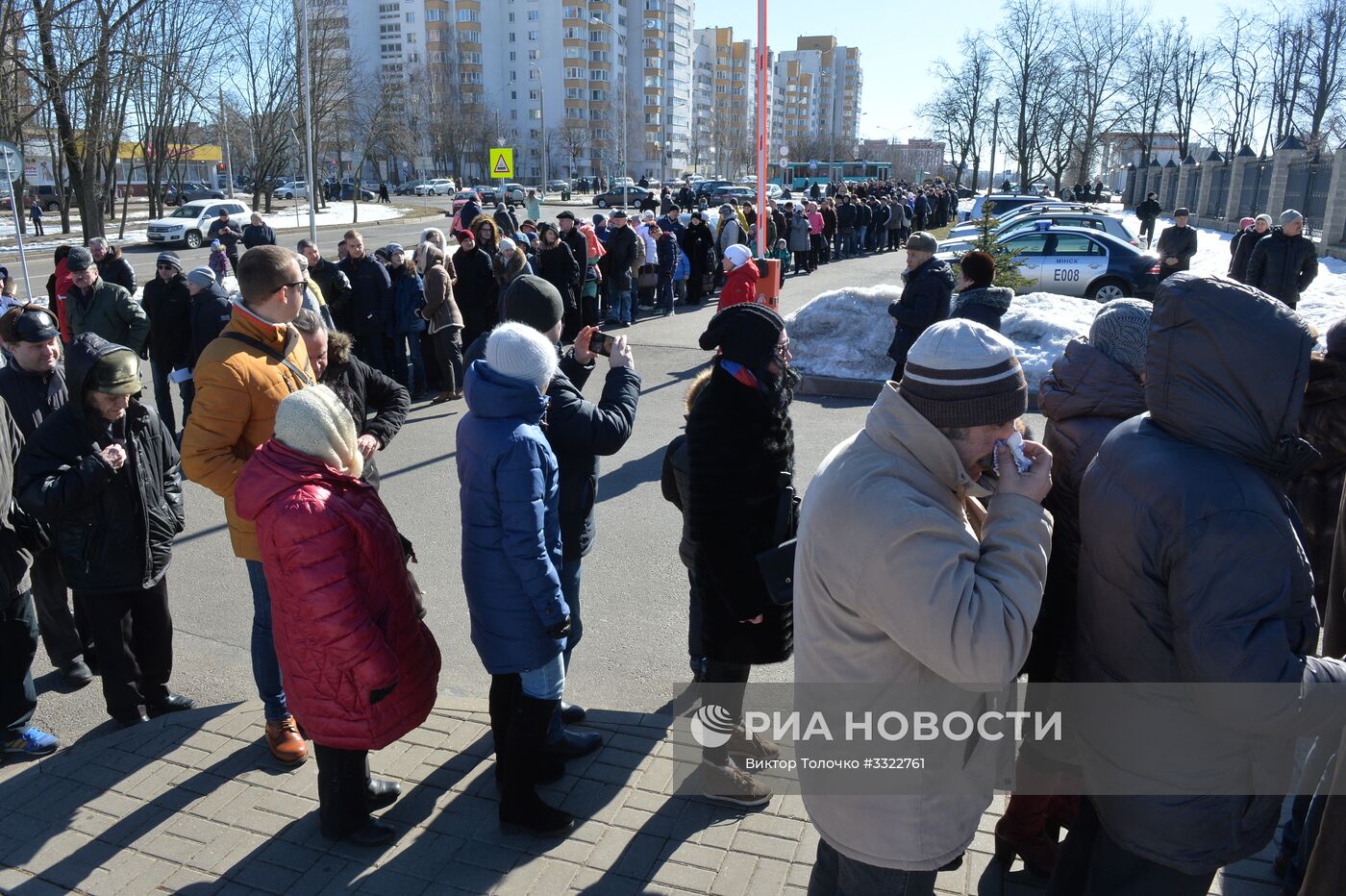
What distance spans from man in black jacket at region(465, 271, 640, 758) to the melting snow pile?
717cm

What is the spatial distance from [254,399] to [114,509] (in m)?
0.98

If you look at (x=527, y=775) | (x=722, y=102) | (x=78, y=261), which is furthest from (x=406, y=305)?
(x=722, y=102)

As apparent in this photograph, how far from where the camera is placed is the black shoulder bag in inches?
144

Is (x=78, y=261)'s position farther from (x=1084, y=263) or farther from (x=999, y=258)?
(x=1084, y=263)

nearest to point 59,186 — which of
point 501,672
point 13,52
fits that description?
point 13,52

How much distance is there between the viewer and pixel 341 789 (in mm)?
3225

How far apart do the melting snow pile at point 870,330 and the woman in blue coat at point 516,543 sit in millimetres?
7926

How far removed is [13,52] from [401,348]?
11.2m

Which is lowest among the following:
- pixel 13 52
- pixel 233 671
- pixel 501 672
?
pixel 233 671

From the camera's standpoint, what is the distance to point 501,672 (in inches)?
130

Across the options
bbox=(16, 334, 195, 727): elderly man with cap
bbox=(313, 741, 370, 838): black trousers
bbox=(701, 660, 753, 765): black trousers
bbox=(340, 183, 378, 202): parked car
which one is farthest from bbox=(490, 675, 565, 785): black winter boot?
bbox=(340, 183, 378, 202): parked car

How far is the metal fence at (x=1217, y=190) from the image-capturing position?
38.3 meters

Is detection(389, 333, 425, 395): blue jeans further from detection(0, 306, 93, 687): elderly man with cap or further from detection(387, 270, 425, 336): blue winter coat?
detection(0, 306, 93, 687): elderly man with cap

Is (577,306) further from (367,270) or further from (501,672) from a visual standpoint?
(501,672)
